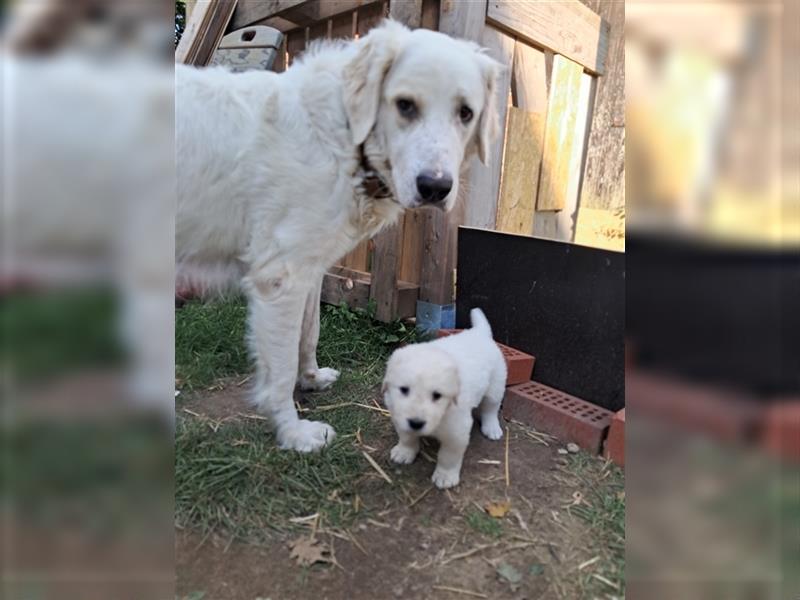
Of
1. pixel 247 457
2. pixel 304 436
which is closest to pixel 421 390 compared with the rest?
pixel 304 436

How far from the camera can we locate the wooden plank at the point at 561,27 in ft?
10.9

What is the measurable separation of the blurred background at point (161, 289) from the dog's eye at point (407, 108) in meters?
1.46

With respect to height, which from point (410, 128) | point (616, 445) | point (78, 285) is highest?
point (410, 128)

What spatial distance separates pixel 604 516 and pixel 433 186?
1.47m

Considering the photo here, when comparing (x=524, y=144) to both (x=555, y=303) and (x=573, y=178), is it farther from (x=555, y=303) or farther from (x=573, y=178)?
(x=555, y=303)

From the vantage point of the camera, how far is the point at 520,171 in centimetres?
381

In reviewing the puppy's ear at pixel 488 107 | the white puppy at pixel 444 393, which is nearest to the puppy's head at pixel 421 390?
the white puppy at pixel 444 393

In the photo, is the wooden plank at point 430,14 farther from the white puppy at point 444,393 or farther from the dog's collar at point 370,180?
the white puppy at point 444,393

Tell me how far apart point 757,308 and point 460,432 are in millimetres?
1659

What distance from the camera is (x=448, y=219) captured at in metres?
3.41

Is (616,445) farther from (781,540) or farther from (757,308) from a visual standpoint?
(757,308)

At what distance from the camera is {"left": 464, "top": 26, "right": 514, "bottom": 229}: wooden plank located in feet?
10.9

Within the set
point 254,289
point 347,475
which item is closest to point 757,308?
point 347,475

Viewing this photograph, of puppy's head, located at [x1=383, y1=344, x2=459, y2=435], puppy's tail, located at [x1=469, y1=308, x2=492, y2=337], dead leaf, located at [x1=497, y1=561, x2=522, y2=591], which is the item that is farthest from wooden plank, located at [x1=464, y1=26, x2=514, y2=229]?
dead leaf, located at [x1=497, y1=561, x2=522, y2=591]
